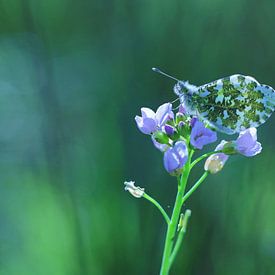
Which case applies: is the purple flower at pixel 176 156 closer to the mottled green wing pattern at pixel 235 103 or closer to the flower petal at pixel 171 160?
the flower petal at pixel 171 160

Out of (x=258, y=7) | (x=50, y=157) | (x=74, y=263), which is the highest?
(x=258, y=7)

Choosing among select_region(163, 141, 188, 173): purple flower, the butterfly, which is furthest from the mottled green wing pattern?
select_region(163, 141, 188, 173): purple flower

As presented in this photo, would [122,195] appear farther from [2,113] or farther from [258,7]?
[258,7]

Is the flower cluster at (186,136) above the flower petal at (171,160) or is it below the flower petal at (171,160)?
above

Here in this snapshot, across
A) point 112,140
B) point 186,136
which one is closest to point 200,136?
point 186,136

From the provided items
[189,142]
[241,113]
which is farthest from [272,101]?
[189,142]

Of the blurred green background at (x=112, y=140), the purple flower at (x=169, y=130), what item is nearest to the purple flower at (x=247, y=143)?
the purple flower at (x=169, y=130)

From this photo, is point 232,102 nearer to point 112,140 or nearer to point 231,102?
point 231,102

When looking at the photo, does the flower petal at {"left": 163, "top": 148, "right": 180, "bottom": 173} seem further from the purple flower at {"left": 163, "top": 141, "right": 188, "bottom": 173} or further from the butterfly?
the butterfly
